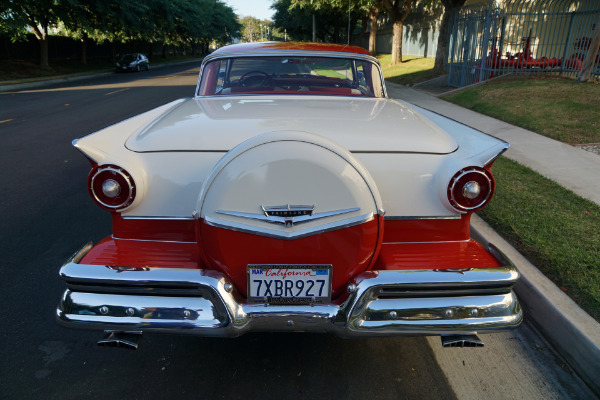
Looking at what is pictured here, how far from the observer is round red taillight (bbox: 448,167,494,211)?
2.13 metres

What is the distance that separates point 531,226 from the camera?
12.4 ft

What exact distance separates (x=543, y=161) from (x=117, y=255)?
19.2 feet

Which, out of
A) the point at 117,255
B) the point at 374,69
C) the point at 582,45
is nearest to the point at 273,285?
the point at 117,255

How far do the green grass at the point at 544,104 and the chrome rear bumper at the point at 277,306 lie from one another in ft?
20.8

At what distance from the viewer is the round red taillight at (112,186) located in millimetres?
2111

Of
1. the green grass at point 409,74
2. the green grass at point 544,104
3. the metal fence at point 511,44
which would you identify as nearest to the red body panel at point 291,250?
the green grass at point 544,104

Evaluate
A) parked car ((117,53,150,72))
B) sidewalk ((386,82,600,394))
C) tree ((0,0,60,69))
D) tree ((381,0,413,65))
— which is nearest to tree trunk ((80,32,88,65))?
parked car ((117,53,150,72))

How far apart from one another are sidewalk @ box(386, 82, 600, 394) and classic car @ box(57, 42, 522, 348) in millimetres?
673

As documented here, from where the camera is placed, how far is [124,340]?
2.08 m

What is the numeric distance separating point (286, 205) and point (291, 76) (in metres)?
2.46

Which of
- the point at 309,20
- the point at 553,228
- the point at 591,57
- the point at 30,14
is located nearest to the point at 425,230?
the point at 553,228

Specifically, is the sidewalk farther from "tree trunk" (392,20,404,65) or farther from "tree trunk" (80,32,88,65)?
"tree trunk" (80,32,88,65)

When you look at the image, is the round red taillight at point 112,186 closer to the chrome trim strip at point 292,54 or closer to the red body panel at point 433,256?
the red body panel at point 433,256

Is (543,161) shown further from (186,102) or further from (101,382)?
(101,382)
